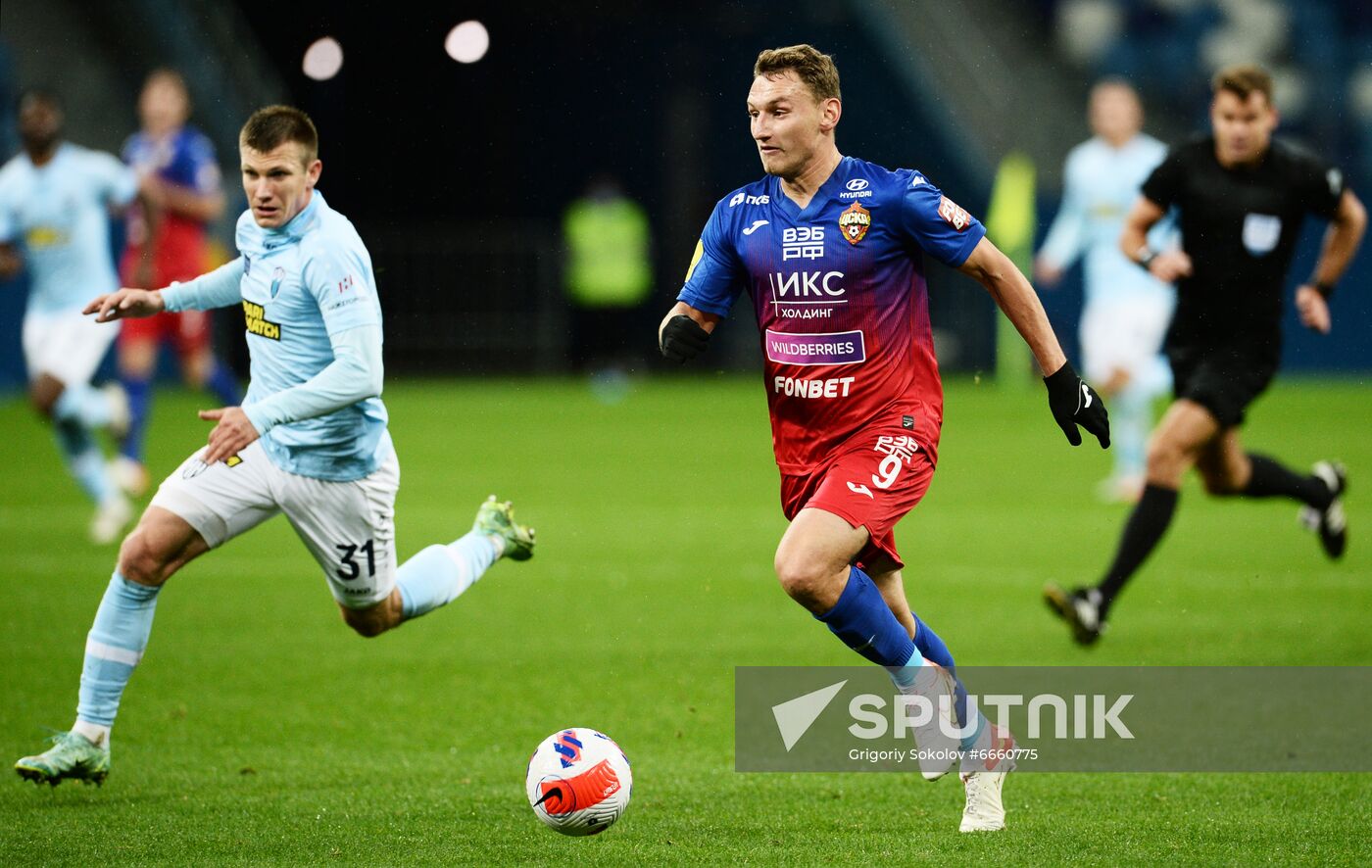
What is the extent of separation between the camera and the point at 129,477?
44.1 ft

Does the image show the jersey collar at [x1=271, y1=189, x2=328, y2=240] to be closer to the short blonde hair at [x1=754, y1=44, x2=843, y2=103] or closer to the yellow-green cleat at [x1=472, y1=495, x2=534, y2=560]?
the short blonde hair at [x1=754, y1=44, x2=843, y2=103]

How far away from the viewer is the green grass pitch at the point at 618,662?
506 centimetres

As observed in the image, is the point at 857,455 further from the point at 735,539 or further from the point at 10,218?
the point at 10,218

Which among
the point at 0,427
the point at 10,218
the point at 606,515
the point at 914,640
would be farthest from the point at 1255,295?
the point at 0,427

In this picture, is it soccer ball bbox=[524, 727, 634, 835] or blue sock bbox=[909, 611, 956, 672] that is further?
blue sock bbox=[909, 611, 956, 672]

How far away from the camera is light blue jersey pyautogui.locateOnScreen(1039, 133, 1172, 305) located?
14.4 metres

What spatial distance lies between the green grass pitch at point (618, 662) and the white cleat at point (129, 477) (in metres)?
0.40

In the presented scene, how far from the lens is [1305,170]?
27.5ft

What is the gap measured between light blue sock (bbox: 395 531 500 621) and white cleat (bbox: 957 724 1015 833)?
84.7 inches

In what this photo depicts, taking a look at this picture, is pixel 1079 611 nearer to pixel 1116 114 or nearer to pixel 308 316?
pixel 308 316

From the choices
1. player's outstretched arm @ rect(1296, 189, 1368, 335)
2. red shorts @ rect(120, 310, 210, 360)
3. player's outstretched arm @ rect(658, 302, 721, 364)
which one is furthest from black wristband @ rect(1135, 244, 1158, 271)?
red shorts @ rect(120, 310, 210, 360)

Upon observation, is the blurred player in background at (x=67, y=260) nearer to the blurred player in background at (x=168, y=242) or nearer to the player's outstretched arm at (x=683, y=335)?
the blurred player in background at (x=168, y=242)

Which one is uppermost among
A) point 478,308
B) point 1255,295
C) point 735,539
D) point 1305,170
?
point 1305,170

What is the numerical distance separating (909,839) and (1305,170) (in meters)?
4.66
